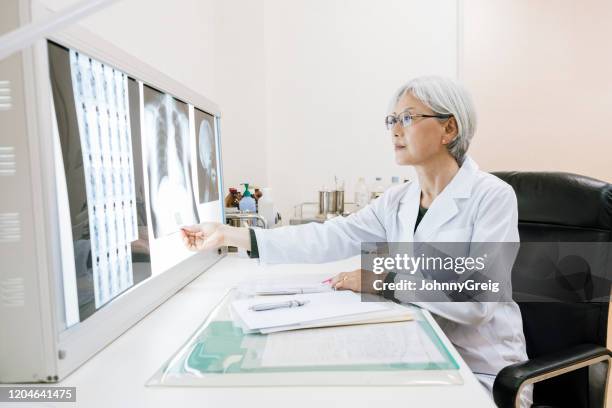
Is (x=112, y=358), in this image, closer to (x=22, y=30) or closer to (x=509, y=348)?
(x=22, y=30)

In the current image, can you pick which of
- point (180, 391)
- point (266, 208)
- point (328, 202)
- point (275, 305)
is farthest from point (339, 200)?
point (180, 391)

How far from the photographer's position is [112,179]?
871 mm

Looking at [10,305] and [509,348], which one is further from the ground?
[10,305]

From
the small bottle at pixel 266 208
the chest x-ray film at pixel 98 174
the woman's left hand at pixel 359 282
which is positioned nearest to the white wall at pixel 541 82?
the small bottle at pixel 266 208

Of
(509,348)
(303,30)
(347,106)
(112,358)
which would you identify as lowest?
(509,348)

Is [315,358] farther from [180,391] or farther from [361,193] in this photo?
[361,193]

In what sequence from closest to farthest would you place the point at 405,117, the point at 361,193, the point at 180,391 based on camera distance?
1. the point at 180,391
2. the point at 405,117
3. the point at 361,193

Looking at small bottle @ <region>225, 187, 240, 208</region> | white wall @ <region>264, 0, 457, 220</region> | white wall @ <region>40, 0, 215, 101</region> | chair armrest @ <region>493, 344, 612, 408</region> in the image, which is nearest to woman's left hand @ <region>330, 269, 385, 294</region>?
chair armrest @ <region>493, 344, 612, 408</region>

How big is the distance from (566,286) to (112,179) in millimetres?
1145

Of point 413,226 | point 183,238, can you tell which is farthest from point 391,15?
point 183,238

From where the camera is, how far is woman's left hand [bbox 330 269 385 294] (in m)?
1.18

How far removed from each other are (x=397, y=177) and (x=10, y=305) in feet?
8.71

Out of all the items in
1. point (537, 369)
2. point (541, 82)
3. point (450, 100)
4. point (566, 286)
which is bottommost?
point (537, 369)

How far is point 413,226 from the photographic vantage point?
1.33 meters
